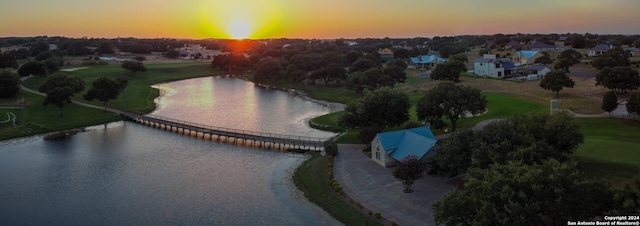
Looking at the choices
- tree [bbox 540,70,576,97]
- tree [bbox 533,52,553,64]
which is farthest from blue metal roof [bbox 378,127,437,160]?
tree [bbox 533,52,553,64]

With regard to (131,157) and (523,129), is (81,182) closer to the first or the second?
(131,157)

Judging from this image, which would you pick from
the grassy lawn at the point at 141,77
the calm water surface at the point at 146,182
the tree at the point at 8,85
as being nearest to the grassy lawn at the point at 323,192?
the calm water surface at the point at 146,182

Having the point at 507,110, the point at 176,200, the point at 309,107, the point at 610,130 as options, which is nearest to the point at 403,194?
→ the point at 176,200

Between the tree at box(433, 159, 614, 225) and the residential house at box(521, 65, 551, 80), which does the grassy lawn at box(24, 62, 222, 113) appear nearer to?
the tree at box(433, 159, 614, 225)

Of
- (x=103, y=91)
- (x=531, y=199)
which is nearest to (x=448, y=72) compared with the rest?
(x=103, y=91)

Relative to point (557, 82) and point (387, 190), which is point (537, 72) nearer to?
point (557, 82)

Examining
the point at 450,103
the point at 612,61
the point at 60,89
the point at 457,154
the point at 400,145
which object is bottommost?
the point at 400,145
